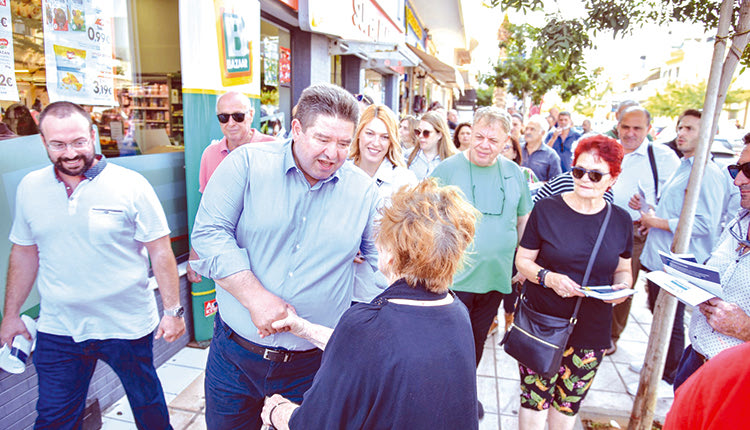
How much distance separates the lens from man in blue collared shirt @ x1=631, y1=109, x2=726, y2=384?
328 centimetres

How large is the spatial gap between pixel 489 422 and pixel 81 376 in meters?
2.54

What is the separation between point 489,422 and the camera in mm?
3158

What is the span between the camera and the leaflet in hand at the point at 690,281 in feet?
6.39

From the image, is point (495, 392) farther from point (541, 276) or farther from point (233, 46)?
point (233, 46)

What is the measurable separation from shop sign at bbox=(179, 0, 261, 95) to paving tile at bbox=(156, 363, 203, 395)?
88.2 inches

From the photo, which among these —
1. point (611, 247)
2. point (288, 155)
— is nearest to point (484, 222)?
point (611, 247)

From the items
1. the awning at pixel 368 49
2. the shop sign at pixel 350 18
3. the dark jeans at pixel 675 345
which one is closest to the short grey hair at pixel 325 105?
the dark jeans at pixel 675 345

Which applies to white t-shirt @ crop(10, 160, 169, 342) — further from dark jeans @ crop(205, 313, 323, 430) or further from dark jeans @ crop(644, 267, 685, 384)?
dark jeans @ crop(644, 267, 685, 384)

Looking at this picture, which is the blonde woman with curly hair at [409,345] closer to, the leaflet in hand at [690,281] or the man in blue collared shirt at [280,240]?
the man in blue collared shirt at [280,240]

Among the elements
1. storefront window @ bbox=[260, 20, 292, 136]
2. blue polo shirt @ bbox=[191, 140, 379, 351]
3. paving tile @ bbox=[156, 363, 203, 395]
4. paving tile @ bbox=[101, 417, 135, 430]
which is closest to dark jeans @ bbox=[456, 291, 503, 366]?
blue polo shirt @ bbox=[191, 140, 379, 351]

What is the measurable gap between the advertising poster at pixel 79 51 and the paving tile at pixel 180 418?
223cm

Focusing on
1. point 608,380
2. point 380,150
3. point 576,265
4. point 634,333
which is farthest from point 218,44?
point 634,333

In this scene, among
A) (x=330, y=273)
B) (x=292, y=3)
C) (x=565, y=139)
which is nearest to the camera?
(x=330, y=273)

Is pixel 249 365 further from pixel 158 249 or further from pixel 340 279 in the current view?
pixel 158 249
